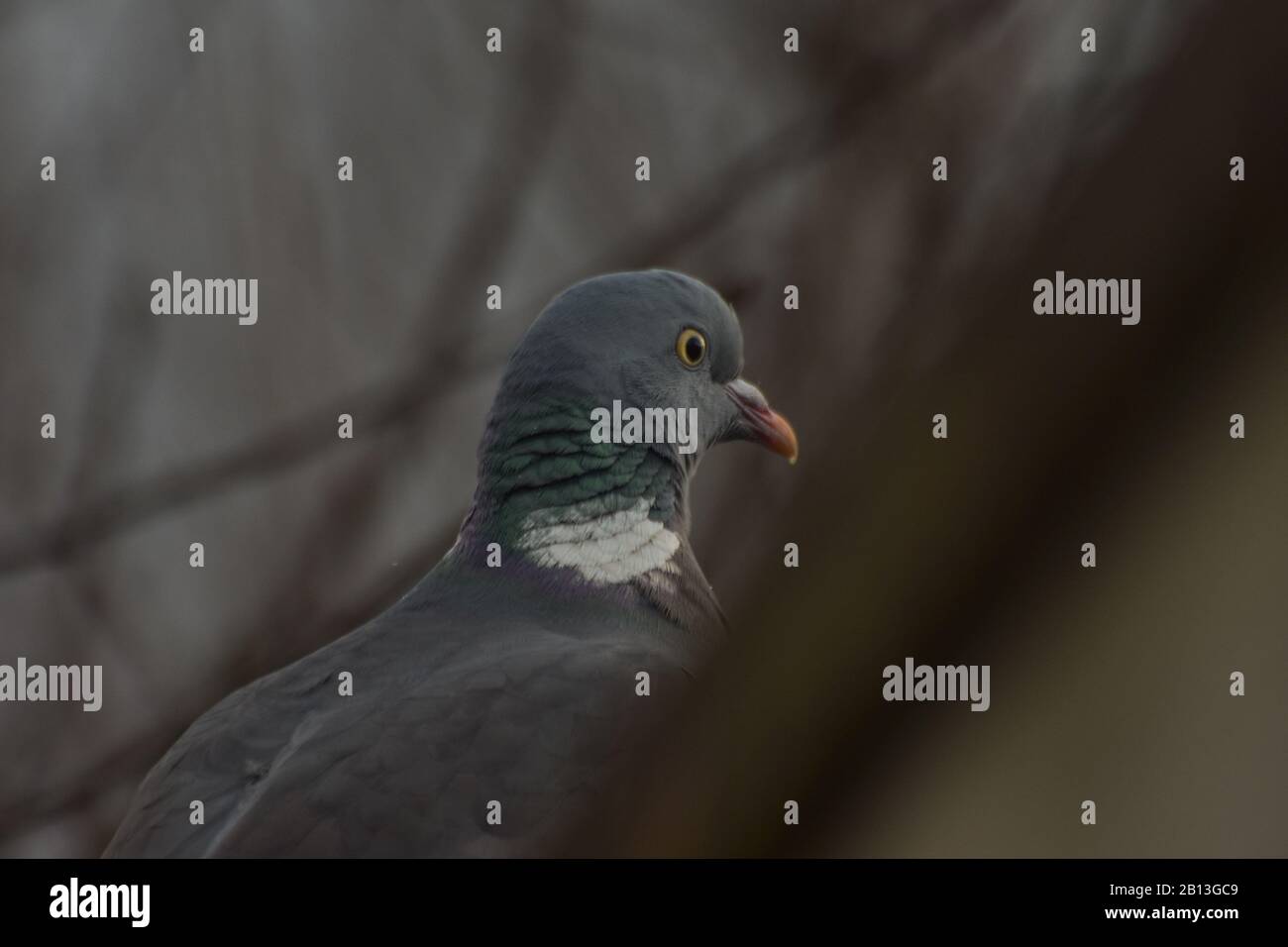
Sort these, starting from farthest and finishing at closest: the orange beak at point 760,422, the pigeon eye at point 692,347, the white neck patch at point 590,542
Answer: the orange beak at point 760,422
the pigeon eye at point 692,347
the white neck patch at point 590,542

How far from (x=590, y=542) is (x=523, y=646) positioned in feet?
1.58

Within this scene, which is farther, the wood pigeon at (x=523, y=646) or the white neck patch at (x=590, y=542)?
the white neck patch at (x=590, y=542)

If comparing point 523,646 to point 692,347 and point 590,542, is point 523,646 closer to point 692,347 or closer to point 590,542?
Result: point 590,542

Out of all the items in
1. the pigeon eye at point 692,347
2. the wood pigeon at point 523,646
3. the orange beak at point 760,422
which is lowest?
the wood pigeon at point 523,646

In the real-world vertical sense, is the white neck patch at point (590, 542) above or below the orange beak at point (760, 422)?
below

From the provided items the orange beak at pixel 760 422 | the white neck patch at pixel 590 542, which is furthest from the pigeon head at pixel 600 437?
the orange beak at pixel 760 422

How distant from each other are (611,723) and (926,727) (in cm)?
Answer: 246

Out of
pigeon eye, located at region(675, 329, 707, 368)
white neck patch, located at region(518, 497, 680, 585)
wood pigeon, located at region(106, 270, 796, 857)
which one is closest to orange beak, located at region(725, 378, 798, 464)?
wood pigeon, located at region(106, 270, 796, 857)

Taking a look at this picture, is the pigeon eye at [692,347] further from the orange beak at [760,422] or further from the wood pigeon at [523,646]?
the orange beak at [760,422]

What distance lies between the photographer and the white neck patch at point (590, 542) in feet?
12.6

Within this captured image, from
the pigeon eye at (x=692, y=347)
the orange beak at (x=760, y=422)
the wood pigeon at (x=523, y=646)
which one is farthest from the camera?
the orange beak at (x=760, y=422)

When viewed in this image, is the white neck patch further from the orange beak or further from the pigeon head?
the orange beak

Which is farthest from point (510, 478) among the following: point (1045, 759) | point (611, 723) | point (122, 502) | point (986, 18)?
point (1045, 759)

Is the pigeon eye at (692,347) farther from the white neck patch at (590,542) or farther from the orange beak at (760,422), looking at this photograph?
the white neck patch at (590,542)
